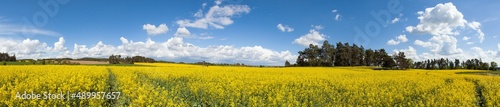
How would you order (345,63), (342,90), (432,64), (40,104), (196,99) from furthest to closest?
1. (432,64)
2. (345,63)
3. (342,90)
4. (196,99)
5. (40,104)

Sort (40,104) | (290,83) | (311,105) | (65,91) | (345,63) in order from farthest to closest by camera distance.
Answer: (345,63), (290,83), (65,91), (311,105), (40,104)

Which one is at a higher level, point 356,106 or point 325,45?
point 325,45

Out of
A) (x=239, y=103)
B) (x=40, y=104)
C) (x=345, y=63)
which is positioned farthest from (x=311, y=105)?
(x=345, y=63)

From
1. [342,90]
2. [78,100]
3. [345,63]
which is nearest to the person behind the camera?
[78,100]

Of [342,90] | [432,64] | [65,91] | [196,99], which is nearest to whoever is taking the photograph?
[65,91]

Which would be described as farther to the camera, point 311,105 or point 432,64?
point 432,64

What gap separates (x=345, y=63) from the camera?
87.1 meters

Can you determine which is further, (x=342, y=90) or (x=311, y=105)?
(x=342, y=90)

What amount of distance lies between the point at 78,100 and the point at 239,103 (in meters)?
4.06

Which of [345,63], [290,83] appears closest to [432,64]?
[345,63]

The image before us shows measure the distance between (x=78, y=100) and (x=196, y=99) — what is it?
3.53 metres

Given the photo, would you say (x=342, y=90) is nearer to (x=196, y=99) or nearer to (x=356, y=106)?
(x=356, y=106)

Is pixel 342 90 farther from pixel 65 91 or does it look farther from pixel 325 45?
pixel 325 45

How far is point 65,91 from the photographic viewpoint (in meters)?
11.5
